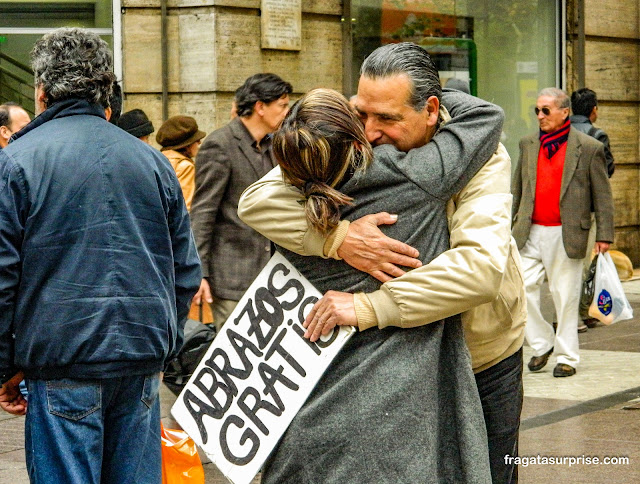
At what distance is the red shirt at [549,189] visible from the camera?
7.91 meters

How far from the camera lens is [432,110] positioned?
286 centimetres

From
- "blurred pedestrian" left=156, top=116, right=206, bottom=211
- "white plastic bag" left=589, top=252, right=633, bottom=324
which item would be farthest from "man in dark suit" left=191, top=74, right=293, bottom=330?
"white plastic bag" left=589, top=252, right=633, bottom=324

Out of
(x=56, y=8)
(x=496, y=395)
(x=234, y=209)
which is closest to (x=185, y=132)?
(x=234, y=209)

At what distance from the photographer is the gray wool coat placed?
2.70 m

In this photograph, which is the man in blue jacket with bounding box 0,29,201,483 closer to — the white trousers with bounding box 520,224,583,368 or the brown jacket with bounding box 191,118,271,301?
the brown jacket with bounding box 191,118,271,301

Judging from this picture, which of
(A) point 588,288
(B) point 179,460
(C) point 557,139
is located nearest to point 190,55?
(C) point 557,139

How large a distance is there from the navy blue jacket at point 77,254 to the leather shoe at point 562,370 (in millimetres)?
4841

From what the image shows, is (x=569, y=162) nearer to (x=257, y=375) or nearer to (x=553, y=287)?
(x=553, y=287)

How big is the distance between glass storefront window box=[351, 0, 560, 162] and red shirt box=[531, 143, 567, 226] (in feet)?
13.3

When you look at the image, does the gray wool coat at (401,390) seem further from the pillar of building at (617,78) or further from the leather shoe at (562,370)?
the pillar of building at (617,78)

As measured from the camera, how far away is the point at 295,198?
9.28ft

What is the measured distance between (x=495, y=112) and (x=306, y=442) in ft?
3.17

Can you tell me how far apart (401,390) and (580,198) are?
5425 mm

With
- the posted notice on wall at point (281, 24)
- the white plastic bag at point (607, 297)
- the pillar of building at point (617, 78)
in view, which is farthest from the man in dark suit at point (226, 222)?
the pillar of building at point (617, 78)
